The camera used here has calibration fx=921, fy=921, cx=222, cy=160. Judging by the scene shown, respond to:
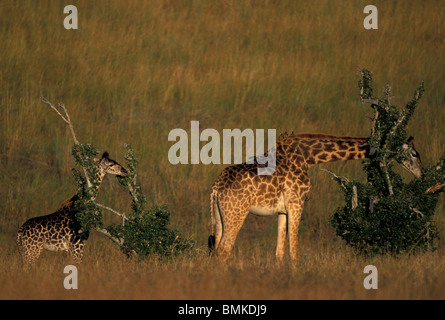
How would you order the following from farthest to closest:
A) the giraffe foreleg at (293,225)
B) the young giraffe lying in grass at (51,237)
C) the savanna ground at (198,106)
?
the young giraffe lying in grass at (51,237) < the giraffe foreleg at (293,225) < the savanna ground at (198,106)

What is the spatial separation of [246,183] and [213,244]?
0.89m

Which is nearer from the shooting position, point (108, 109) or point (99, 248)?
point (99, 248)

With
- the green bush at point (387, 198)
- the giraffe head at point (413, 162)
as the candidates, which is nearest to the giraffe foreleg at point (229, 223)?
the green bush at point (387, 198)

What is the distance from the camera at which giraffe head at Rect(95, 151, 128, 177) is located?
12359mm

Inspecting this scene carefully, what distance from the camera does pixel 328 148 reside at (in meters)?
12.4

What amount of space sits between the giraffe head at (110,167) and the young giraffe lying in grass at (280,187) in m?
1.50

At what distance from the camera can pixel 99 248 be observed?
533 inches

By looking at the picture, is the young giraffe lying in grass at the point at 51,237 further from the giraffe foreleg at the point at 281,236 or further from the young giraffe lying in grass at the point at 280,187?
the giraffe foreleg at the point at 281,236

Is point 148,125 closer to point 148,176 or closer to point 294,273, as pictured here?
point 148,176

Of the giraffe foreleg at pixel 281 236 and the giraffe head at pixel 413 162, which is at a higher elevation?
the giraffe head at pixel 413 162

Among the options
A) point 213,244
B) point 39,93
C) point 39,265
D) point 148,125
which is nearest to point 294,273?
point 213,244

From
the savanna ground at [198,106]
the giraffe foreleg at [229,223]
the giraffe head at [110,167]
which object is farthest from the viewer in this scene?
the giraffe head at [110,167]

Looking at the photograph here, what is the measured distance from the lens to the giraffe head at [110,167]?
12359 mm

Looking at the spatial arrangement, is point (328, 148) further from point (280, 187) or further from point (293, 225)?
point (293, 225)
